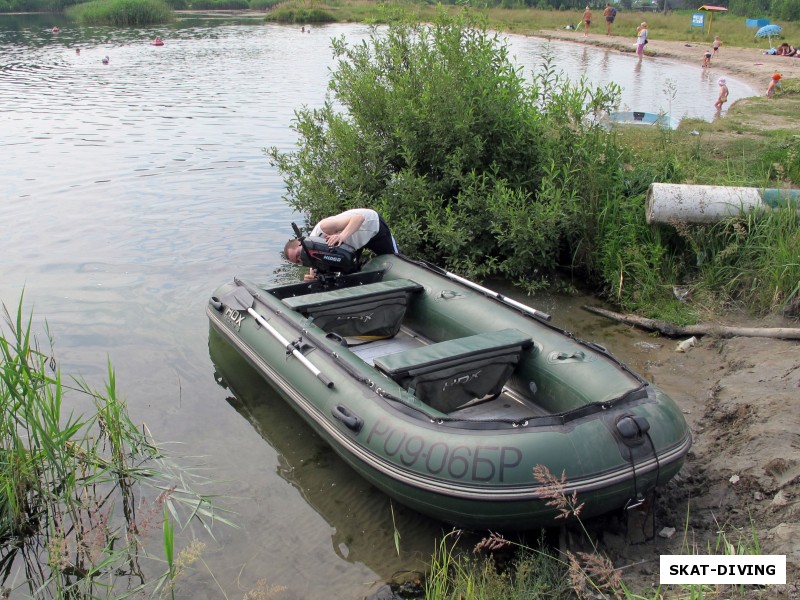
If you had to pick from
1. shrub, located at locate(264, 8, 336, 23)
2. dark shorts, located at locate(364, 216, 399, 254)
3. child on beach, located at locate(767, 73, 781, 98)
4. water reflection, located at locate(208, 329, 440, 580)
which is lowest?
water reflection, located at locate(208, 329, 440, 580)

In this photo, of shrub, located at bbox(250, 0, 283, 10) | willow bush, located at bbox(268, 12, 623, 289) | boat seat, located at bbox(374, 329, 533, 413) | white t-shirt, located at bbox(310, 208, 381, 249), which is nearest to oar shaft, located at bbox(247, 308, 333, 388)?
boat seat, located at bbox(374, 329, 533, 413)

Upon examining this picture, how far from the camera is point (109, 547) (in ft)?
12.5

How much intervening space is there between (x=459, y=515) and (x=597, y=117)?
15.4ft

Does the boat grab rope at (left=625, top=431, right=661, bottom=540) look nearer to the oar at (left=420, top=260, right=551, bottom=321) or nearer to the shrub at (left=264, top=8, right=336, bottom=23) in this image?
the oar at (left=420, top=260, right=551, bottom=321)

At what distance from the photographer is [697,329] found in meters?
5.67

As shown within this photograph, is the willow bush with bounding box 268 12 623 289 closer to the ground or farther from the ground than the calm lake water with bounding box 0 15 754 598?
farther from the ground

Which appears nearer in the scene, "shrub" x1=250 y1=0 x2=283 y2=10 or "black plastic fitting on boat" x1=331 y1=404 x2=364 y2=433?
"black plastic fitting on boat" x1=331 y1=404 x2=364 y2=433

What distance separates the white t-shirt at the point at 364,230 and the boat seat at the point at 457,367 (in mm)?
1906

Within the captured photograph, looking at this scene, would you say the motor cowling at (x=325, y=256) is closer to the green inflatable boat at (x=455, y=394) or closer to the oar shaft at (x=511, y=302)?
the green inflatable boat at (x=455, y=394)

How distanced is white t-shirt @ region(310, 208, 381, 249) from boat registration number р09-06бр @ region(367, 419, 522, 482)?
2557 millimetres

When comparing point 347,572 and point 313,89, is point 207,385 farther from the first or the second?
point 313,89

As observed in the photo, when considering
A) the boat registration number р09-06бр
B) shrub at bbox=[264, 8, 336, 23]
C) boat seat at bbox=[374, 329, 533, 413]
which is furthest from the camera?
shrub at bbox=[264, 8, 336, 23]

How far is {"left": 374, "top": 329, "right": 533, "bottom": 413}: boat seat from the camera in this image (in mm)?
4234

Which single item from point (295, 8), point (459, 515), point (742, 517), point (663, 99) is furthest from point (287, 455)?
point (295, 8)
